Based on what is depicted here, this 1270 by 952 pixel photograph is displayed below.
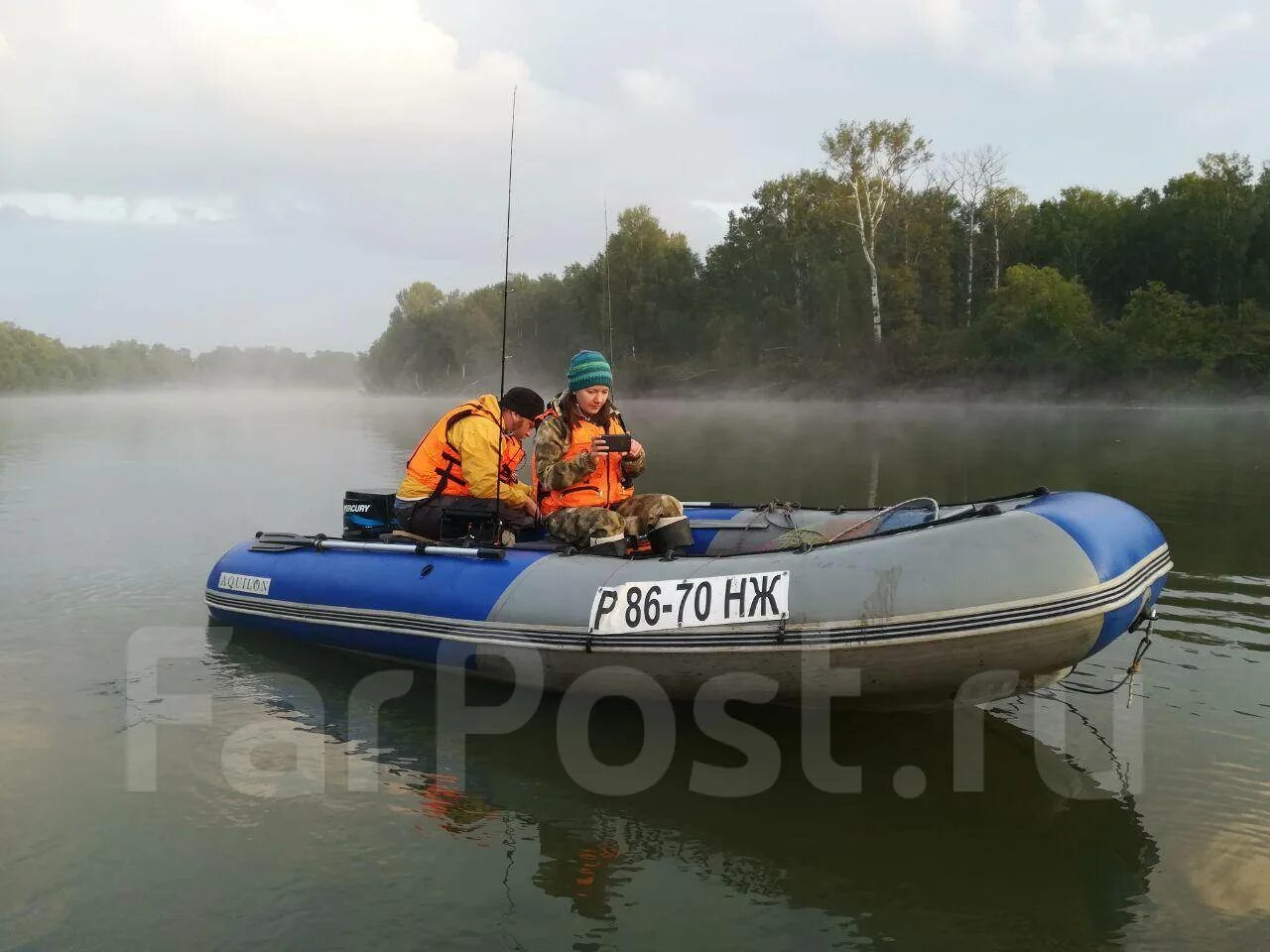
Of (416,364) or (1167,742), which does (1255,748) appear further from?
(416,364)

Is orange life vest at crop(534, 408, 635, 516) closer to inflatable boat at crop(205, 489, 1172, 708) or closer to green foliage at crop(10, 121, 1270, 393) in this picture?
inflatable boat at crop(205, 489, 1172, 708)

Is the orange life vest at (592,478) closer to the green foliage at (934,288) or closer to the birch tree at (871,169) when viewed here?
the green foliage at (934,288)

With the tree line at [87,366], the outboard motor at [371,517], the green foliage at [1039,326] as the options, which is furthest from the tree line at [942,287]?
the tree line at [87,366]

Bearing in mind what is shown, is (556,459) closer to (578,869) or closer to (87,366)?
(578,869)

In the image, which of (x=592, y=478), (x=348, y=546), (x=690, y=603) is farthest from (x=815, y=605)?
(x=348, y=546)

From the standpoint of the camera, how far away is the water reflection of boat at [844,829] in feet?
12.4

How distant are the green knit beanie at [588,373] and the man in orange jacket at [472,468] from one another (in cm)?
47

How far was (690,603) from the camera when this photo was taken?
17.0 ft

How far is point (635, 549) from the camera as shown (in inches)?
250

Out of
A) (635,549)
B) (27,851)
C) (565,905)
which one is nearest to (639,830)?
(565,905)

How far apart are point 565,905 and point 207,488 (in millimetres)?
14336

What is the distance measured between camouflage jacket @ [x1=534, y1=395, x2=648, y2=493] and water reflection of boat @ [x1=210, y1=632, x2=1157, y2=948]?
4.89 feet

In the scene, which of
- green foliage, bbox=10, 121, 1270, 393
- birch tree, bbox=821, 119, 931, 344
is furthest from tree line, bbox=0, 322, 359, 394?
birch tree, bbox=821, 119, 931, 344

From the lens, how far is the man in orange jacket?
680cm
